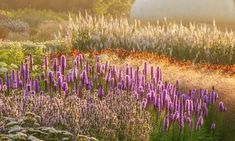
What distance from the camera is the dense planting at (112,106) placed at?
6535mm

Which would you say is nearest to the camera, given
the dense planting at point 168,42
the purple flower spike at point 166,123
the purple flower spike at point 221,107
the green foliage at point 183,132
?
the purple flower spike at point 166,123

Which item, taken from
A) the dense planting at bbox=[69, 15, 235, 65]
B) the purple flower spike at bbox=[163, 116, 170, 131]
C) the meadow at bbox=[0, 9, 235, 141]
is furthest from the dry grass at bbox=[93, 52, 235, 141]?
the dense planting at bbox=[69, 15, 235, 65]

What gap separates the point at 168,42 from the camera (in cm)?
1595

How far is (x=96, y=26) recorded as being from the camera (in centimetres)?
1697

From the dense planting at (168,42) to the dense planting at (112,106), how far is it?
233 inches

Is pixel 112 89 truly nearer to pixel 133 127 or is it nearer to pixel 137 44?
pixel 133 127

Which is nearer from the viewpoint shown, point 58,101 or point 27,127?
point 27,127

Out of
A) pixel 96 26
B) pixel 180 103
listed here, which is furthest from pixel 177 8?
pixel 180 103

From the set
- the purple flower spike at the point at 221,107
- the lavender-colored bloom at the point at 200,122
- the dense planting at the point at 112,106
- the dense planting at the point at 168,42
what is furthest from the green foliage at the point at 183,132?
Answer: the dense planting at the point at 168,42

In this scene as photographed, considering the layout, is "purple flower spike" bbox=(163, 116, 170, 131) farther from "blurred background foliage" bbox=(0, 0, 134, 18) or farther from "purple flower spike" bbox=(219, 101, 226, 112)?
"blurred background foliage" bbox=(0, 0, 134, 18)

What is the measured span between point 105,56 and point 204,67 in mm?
2183

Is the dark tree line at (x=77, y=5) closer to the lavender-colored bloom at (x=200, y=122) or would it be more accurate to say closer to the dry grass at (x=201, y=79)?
the dry grass at (x=201, y=79)

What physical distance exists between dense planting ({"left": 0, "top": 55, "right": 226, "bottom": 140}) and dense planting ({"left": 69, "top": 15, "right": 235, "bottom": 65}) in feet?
19.4

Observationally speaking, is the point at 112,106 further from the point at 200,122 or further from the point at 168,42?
the point at 168,42
